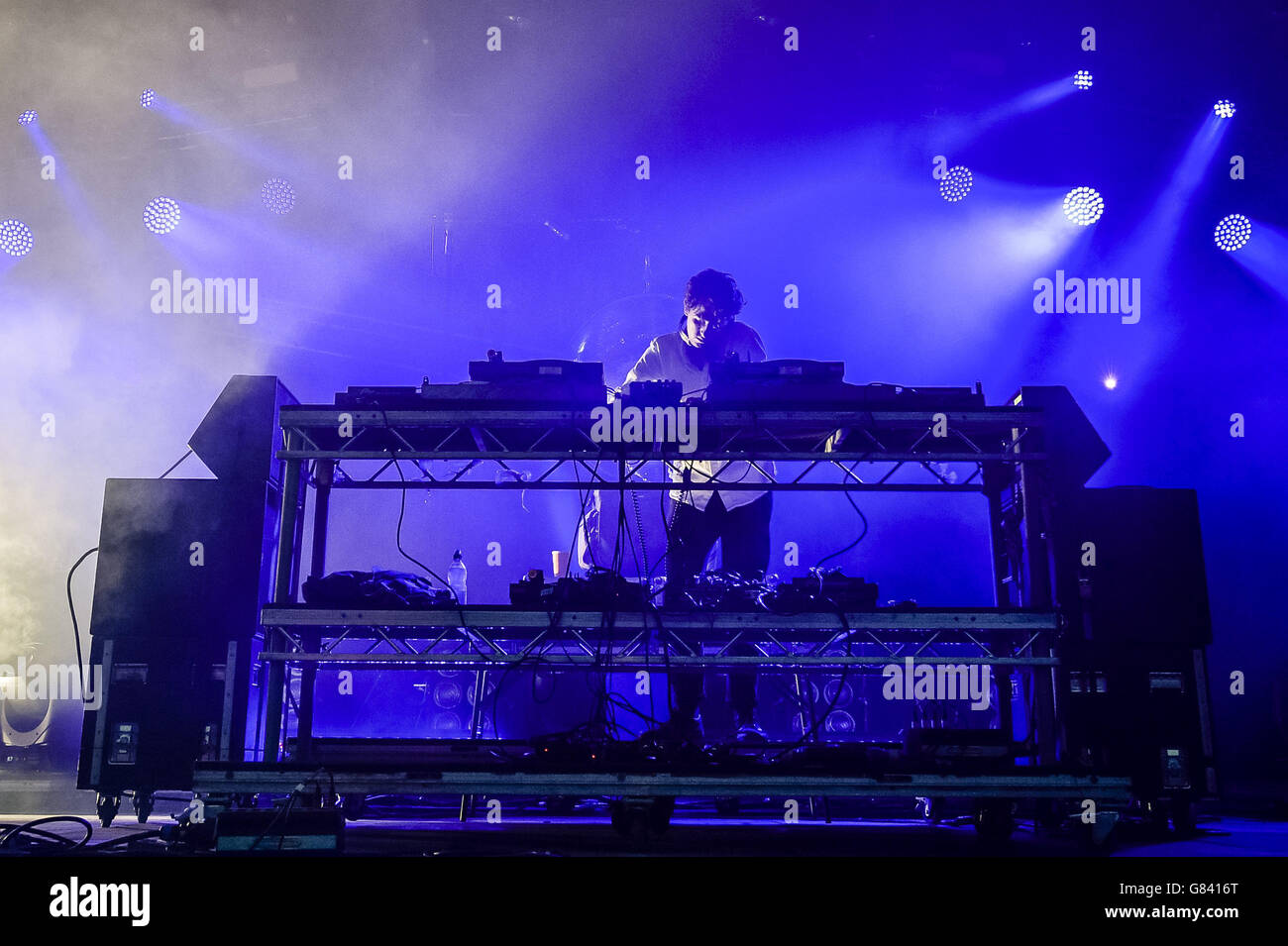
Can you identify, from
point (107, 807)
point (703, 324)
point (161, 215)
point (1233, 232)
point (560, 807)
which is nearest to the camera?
point (107, 807)

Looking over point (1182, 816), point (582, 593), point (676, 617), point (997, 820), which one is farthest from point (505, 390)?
point (1182, 816)

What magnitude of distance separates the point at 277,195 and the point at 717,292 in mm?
4438

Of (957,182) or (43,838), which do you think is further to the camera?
(957,182)

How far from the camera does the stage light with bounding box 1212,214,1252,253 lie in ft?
23.4

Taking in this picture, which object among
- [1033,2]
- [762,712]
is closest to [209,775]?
[762,712]

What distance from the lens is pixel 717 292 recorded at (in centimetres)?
481

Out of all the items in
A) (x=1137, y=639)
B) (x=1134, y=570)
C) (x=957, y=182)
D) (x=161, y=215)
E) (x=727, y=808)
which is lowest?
(x=727, y=808)

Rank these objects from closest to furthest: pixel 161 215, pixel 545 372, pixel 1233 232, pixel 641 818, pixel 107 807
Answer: pixel 641 818, pixel 107 807, pixel 545 372, pixel 1233 232, pixel 161 215

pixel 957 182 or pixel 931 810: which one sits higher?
pixel 957 182

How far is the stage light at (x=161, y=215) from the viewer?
7332 millimetres

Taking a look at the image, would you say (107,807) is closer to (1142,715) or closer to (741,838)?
(741,838)

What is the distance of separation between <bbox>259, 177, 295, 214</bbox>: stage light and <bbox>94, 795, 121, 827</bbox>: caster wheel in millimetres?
5125

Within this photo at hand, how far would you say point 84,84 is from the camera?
7.08 metres
